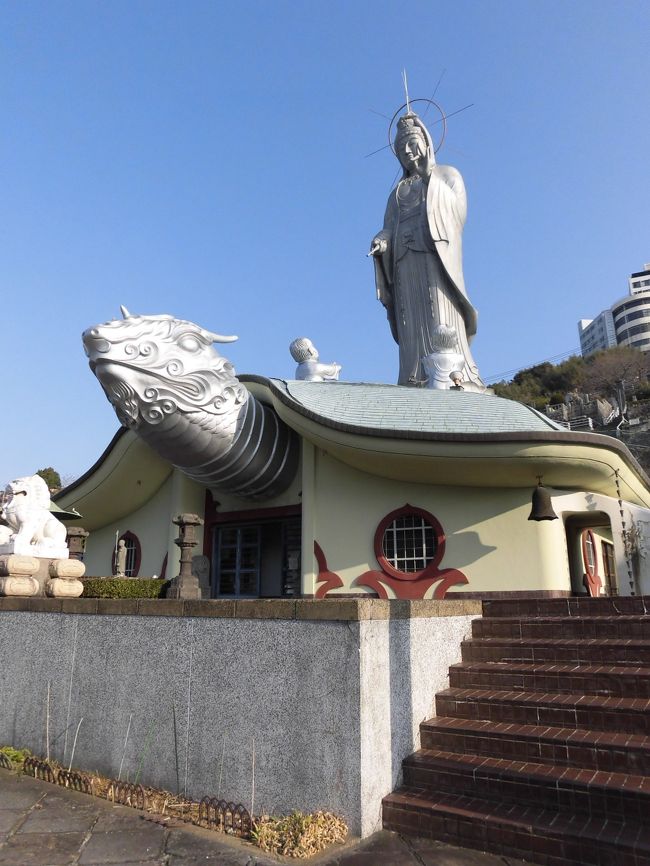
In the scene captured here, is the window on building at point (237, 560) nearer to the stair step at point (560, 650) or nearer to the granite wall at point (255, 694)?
the granite wall at point (255, 694)

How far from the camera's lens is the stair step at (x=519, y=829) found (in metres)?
3.86

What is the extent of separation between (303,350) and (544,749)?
13.8m

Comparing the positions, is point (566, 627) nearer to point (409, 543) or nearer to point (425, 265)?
point (409, 543)

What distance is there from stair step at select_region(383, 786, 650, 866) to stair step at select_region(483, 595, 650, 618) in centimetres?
274

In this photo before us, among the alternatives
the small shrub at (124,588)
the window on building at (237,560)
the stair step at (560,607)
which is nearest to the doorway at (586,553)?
the stair step at (560,607)

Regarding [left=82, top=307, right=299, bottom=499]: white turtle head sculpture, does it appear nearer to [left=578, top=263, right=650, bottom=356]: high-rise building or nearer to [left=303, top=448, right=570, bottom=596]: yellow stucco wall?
[left=303, top=448, right=570, bottom=596]: yellow stucco wall

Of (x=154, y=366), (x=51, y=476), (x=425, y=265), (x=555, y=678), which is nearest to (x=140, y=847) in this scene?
(x=555, y=678)

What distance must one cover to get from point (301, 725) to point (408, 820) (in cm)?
102

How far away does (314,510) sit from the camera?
11.3 metres

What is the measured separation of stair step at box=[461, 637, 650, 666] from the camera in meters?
5.59

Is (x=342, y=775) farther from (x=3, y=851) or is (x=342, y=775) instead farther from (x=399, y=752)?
(x=3, y=851)

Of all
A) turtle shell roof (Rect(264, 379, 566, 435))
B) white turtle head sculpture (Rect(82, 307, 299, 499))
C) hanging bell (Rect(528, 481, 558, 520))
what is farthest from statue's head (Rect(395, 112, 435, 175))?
hanging bell (Rect(528, 481, 558, 520))

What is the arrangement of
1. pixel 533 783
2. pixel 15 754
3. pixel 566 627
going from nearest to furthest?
pixel 533 783 < pixel 566 627 < pixel 15 754

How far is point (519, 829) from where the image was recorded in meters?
4.11
